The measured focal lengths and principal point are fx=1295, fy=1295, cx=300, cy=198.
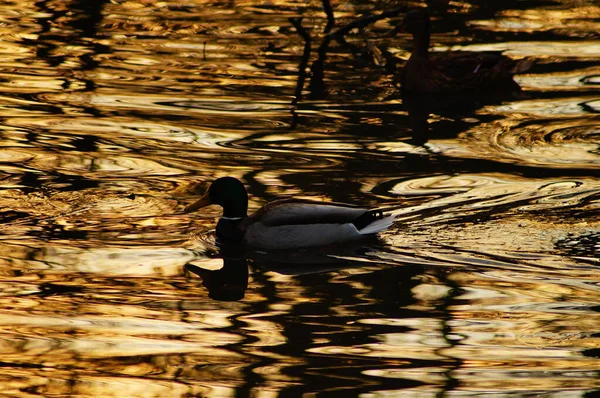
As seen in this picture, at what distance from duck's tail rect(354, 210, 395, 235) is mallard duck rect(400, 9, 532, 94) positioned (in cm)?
529

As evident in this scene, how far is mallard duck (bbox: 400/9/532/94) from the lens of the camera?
15.0 metres

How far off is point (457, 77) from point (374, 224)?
579 cm

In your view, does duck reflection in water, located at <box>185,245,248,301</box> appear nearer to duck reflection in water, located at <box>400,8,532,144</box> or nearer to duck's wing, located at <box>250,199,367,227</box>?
duck's wing, located at <box>250,199,367,227</box>

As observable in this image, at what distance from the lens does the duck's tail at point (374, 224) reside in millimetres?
9789

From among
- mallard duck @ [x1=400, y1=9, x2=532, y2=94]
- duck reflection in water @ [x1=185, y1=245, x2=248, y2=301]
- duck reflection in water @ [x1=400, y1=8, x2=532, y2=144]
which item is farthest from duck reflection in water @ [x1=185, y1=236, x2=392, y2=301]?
mallard duck @ [x1=400, y1=9, x2=532, y2=94]

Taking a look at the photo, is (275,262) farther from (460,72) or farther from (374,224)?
(460,72)

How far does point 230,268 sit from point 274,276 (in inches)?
15.9

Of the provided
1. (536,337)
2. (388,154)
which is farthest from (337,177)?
(536,337)

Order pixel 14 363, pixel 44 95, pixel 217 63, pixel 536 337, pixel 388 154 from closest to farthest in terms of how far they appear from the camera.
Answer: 1. pixel 14 363
2. pixel 536 337
3. pixel 388 154
4. pixel 44 95
5. pixel 217 63

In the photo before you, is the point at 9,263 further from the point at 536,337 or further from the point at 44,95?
the point at 44,95

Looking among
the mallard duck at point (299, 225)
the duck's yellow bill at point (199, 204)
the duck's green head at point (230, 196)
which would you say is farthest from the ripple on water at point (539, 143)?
the duck's yellow bill at point (199, 204)

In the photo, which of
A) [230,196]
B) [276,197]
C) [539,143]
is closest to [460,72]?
[539,143]

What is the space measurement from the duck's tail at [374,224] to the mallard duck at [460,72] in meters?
5.29

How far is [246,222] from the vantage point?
10117mm
